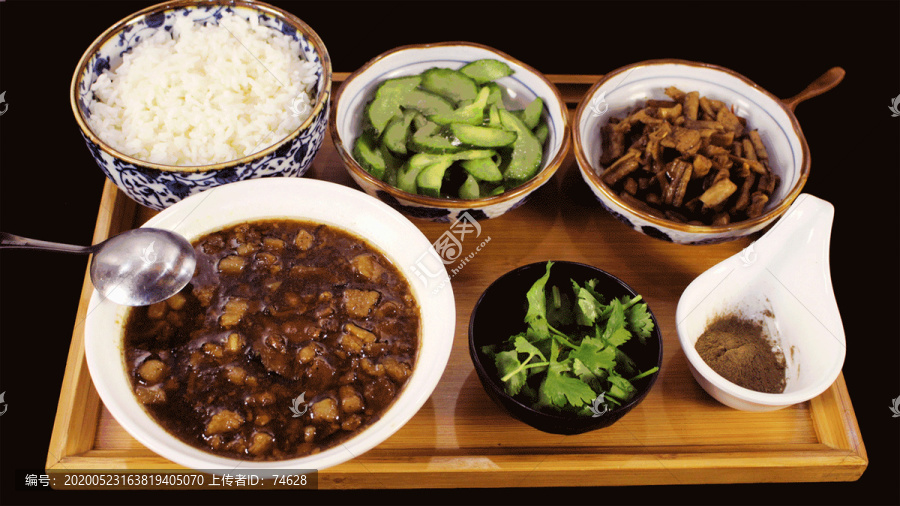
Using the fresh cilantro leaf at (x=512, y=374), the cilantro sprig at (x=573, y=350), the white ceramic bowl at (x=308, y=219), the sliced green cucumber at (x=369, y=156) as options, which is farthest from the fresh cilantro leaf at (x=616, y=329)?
the sliced green cucumber at (x=369, y=156)

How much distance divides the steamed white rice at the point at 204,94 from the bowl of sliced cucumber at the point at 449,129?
288 millimetres

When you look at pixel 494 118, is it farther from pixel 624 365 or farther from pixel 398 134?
pixel 624 365

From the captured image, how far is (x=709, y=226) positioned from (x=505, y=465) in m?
1.34

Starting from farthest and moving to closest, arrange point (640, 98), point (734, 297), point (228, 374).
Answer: point (640, 98)
point (734, 297)
point (228, 374)

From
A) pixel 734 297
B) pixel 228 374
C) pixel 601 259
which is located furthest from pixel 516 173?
pixel 228 374

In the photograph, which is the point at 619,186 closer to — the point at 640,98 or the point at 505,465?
the point at 640,98

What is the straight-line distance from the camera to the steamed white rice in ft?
9.78

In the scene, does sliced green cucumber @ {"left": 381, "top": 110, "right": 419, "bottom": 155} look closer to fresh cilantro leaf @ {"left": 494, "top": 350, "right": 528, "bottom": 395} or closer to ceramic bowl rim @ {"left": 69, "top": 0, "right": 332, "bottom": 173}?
ceramic bowl rim @ {"left": 69, "top": 0, "right": 332, "bottom": 173}

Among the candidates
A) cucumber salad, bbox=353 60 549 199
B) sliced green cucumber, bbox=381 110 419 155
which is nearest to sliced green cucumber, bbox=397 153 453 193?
cucumber salad, bbox=353 60 549 199

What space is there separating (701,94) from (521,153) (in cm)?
107

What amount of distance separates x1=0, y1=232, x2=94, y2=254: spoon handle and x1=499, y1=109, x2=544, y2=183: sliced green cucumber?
1.76 metres

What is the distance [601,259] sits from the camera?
330 cm

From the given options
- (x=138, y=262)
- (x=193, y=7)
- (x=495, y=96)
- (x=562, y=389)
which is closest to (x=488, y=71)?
(x=495, y=96)

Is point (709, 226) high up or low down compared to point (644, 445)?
up
